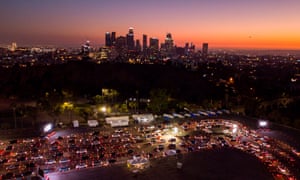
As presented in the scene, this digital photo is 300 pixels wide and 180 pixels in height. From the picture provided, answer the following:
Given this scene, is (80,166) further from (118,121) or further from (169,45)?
(169,45)

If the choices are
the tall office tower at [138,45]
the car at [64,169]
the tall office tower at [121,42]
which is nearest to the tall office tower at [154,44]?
the tall office tower at [138,45]

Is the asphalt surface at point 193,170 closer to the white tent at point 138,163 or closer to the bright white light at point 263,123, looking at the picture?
the white tent at point 138,163

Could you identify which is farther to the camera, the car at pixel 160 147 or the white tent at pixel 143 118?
the white tent at pixel 143 118

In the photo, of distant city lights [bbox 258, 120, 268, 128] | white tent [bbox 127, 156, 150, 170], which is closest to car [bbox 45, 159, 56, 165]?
white tent [bbox 127, 156, 150, 170]

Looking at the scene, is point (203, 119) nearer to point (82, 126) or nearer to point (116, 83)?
point (82, 126)

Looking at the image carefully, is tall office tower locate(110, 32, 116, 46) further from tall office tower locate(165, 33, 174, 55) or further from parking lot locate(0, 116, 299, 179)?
parking lot locate(0, 116, 299, 179)

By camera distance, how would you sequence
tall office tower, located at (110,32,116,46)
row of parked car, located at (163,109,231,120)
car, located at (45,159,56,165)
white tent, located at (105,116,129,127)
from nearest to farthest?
1. car, located at (45,159,56,165)
2. white tent, located at (105,116,129,127)
3. row of parked car, located at (163,109,231,120)
4. tall office tower, located at (110,32,116,46)

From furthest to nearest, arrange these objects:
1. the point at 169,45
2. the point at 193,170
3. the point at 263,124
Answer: the point at 169,45 < the point at 263,124 < the point at 193,170

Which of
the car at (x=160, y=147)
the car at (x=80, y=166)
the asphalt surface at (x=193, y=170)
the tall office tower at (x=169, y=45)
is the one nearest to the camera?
the asphalt surface at (x=193, y=170)

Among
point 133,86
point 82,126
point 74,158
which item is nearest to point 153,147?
point 74,158

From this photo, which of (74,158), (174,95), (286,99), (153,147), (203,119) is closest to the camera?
(74,158)

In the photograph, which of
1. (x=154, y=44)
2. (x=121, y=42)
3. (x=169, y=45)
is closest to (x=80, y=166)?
(x=121, y=42)
